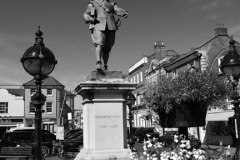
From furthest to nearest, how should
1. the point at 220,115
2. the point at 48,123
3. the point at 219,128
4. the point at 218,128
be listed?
the point at 48,123
the point at 218,128
the point at 219,128
the point at 220,115

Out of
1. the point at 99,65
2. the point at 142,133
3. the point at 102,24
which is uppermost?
the point at 102,24

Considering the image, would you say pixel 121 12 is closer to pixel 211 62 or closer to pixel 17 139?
pixel 17 139

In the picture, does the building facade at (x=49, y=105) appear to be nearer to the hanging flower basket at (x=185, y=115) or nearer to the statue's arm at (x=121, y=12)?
the statue's arm at (x=121, y=12)

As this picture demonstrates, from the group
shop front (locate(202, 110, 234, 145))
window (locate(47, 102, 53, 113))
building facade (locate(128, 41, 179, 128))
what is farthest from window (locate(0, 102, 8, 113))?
shop front (locate(202, 110, 234, 145))

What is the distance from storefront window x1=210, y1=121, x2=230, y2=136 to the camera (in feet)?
83.7

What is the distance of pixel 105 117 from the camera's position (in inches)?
255

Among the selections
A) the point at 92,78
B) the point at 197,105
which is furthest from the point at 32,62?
the point at 197,105

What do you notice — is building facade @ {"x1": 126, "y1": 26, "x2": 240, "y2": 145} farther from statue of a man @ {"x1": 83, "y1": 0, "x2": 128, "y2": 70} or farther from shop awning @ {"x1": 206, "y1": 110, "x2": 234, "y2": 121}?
statue of a man @ {"x1": 83, "y1": 0, "x2": 128, "y2": 70}

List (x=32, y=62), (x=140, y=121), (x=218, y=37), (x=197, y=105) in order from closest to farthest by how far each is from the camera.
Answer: (x=197, y=105)
(x=32, y=62)
(x=218, y=37)
(x=140, y=121)

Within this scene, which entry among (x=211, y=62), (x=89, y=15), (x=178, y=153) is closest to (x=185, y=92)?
(x=178, y=153)

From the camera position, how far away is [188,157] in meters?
4.23

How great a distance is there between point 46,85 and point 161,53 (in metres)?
19.5

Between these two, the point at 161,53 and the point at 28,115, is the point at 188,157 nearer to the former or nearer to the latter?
the point at 161,53

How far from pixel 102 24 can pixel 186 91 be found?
254cm
